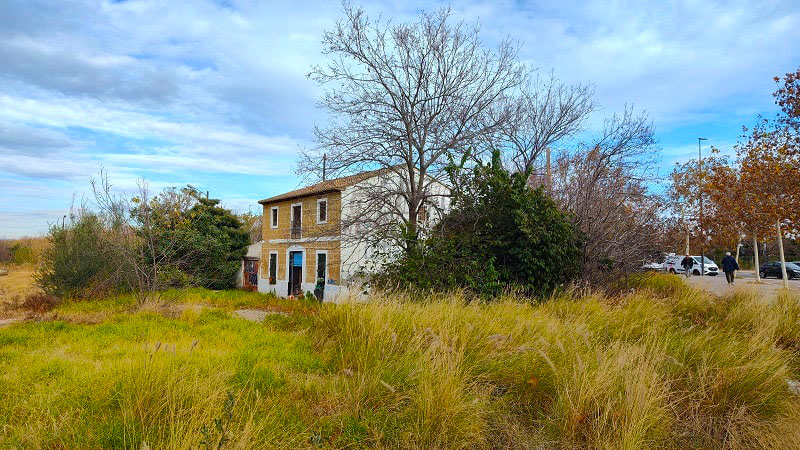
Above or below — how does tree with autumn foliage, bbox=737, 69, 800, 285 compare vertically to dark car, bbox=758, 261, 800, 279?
above

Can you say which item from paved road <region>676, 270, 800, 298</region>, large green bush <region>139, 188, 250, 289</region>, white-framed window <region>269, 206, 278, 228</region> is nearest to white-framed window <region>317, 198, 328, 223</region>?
white-framed window <region>269, 206, 278, 228</region>

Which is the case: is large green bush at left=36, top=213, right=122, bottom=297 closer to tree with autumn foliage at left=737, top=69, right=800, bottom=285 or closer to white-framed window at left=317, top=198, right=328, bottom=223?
white-framed window at left=317, top=198, right=328, bottom=223

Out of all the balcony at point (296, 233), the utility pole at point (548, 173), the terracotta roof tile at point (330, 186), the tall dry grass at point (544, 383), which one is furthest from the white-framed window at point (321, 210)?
the tall dry grass at point (544, 383)

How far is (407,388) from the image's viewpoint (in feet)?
13.9

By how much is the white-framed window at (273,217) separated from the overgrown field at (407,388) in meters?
21.5

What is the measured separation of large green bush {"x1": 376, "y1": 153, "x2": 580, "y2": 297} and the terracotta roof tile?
398 cm

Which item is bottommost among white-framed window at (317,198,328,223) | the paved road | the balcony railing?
the paved road

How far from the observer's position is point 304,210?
2556 cm

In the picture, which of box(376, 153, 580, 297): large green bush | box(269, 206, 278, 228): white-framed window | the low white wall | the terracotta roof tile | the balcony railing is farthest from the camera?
box(269, 206, 278, 228): white-framed window

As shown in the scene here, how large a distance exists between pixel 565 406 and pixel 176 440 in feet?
9.61

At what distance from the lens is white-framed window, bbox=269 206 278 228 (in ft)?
92.5

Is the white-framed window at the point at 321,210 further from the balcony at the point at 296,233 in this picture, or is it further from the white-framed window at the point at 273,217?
the white-framed window at the point at 273,217

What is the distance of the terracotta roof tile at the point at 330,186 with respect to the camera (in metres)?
15.5

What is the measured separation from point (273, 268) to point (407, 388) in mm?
24707
